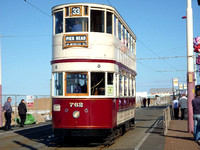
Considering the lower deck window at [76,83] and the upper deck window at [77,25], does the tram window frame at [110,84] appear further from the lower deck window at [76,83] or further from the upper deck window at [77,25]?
the upper deck window at [77,25]

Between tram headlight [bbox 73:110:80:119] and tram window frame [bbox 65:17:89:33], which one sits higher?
tram window frame [bbox 65:17:89:33]

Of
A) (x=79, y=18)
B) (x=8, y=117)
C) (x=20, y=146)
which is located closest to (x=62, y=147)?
(x=20, y=146)

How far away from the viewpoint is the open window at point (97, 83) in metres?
12.6

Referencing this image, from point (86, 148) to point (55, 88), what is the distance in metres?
2.30

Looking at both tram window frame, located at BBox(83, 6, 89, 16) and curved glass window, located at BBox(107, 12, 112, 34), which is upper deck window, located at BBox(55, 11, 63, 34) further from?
curved glass window, located at BBox(107, 12, 112, 34)

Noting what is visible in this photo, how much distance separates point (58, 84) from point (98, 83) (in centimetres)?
139

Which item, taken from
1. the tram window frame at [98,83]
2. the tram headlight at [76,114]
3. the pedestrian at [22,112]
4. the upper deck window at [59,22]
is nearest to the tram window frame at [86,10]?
the upper deck window at [59,22]

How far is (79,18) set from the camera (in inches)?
506

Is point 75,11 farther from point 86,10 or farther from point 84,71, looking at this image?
point 84,71

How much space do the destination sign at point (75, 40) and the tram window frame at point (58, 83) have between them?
103cm

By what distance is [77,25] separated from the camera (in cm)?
1284

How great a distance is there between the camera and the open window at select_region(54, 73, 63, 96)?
12.8m

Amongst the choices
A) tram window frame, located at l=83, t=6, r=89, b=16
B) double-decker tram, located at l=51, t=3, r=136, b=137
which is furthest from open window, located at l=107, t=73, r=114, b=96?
tram window frame, located at l=83, t=6, r=89, b=16

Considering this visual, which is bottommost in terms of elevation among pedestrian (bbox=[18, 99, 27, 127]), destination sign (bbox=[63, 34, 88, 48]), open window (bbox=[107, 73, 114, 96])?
pedestrian (bbox=[18, 99, 27, 127])
